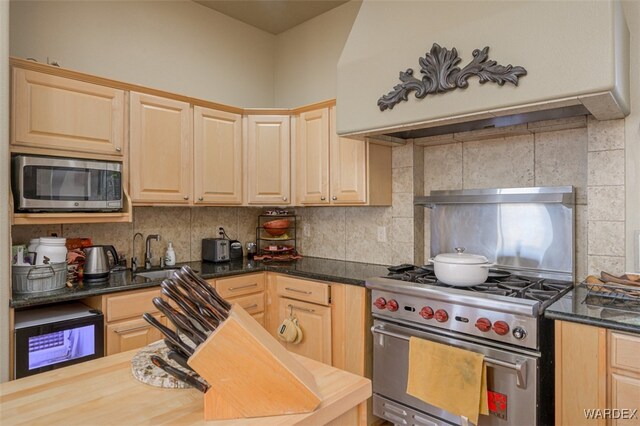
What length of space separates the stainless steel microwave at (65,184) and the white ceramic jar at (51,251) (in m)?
0.19

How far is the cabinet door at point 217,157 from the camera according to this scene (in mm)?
2961

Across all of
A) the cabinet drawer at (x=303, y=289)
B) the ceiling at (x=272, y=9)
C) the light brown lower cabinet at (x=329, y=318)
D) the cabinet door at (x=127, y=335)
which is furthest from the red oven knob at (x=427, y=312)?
the ceiling at (x=272, y=9)

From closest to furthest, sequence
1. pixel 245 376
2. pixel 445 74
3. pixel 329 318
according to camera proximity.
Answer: pixel 245 376, pixel 445 74, pixel 329 318

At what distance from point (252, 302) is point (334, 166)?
3.94 ft

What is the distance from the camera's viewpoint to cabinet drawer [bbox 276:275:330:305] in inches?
104

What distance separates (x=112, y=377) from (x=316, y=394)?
0.54m

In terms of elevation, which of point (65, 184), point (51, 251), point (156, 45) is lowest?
point (51, 251)

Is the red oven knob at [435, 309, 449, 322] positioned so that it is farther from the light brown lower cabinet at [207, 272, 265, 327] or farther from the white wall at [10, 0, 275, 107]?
the white wall at [10, 0, 275, 107]

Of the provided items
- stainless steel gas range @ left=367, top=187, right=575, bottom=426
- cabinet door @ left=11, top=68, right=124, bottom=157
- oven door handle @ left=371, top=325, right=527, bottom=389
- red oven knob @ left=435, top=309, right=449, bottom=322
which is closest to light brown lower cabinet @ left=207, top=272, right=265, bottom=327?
stainless steel gas range @ left=367, top=187, right=575, bottom=426

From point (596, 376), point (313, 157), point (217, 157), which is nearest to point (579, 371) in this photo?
point (596, 376)

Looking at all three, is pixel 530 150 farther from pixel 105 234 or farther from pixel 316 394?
pixel 105 234

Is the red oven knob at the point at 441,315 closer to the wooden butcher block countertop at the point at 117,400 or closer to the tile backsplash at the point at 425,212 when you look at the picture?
the tile backsplash at the point at 425,212

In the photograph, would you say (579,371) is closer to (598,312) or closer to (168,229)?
(598,312)

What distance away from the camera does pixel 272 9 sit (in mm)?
3449
